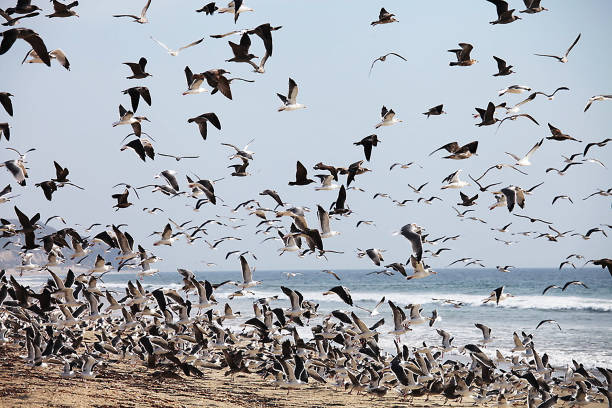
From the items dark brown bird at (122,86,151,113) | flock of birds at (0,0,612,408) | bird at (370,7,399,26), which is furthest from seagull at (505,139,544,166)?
dark brown bird at (122,86,151,113)

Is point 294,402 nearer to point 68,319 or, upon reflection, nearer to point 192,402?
point 192,402

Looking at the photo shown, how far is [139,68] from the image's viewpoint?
42.7ft

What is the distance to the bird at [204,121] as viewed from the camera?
1395 cm

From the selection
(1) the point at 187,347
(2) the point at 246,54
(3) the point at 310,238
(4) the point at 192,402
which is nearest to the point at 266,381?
(1) the point at 187,347

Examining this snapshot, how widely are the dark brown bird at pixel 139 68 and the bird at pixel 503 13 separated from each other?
728cm

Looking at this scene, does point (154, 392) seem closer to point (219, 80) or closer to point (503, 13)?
point (219, 80)

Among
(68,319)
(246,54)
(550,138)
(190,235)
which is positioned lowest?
(68,319)

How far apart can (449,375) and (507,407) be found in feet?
4.96

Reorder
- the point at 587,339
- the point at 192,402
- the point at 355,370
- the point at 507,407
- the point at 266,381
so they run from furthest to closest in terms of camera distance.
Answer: the point at 587,339 → the point at 266,381 → the point at 355,370 → the point at 507,407 → the point at 192,402

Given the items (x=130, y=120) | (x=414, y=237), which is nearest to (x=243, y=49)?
(x=130, y=120)

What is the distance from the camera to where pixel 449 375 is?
48.8ft

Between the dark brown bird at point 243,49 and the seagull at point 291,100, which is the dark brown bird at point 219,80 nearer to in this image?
the dark brown bird at point 243,49

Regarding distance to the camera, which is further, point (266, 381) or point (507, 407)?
point (266, 381)

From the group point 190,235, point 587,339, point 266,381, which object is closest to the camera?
point 266,381
